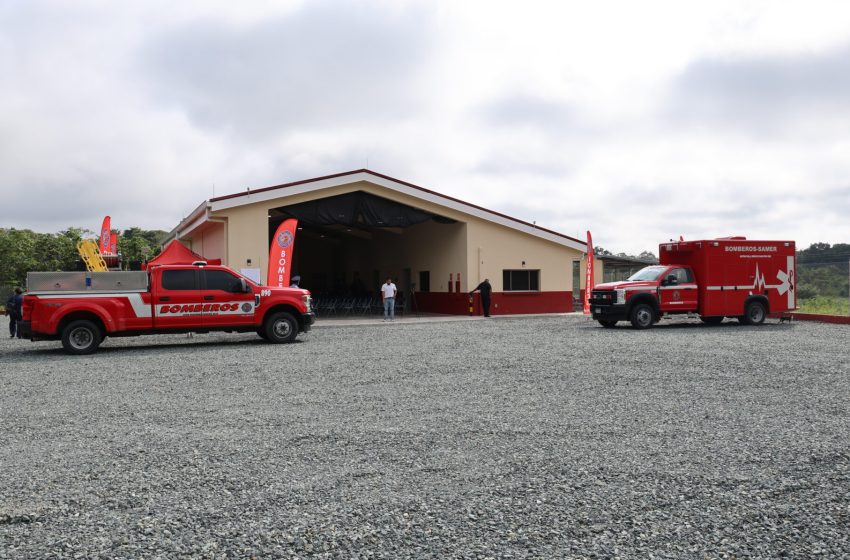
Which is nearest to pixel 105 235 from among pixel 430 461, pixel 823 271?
pixel 430 461

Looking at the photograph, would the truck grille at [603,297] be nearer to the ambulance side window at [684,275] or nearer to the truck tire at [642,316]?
the truck tire at [642,316]

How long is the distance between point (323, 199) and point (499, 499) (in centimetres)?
2123

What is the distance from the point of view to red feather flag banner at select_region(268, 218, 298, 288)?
22.2 metres

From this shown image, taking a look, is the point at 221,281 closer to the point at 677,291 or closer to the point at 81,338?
the point at 81,338

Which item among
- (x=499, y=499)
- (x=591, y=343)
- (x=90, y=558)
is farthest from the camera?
(x=591, y=343)

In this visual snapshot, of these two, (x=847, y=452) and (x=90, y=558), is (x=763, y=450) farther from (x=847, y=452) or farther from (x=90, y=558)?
(x=90, y=558)

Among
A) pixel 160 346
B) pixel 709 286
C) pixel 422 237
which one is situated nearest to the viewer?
pixel 160 346

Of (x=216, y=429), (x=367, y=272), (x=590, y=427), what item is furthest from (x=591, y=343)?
(x=367, y=272)

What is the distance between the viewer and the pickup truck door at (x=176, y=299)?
593 inches

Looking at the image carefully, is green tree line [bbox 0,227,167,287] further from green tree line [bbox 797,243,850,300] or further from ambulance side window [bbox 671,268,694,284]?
green tree line [bbox 797,243,850,300]

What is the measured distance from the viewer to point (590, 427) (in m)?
6.84

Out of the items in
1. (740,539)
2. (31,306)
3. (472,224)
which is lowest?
(740,539)

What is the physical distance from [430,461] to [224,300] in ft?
36.2

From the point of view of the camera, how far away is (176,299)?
1517 centimetres
